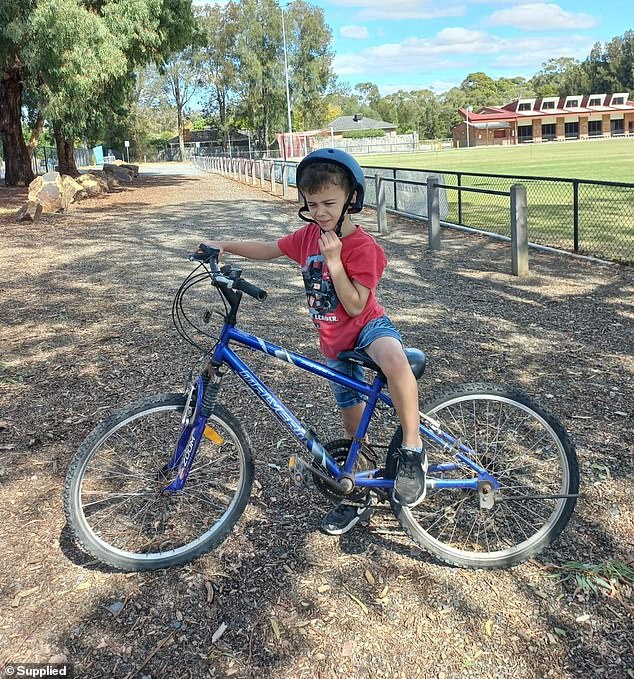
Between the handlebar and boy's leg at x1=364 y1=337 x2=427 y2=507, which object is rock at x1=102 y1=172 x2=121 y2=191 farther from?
boy's leg at x1=364 y1=337 x2=427 y2=507

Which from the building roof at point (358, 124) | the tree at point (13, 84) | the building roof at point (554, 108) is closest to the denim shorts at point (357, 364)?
the tree at point (13, 84)

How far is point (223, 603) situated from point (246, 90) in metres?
78.2

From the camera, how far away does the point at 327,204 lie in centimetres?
263

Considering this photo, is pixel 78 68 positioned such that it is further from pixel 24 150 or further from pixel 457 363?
pixel 457 363

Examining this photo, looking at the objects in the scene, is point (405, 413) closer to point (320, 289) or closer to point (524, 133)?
point (320, 289)

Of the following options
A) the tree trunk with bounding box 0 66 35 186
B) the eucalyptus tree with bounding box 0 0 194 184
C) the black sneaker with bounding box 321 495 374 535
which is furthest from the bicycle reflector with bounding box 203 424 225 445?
the tree trunk with bounding box 0 66 35 186

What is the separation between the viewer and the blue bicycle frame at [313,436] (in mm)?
2748

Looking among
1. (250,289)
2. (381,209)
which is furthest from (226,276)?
(381,209)

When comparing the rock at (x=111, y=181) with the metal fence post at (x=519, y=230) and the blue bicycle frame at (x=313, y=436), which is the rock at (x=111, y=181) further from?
the blue bicycle frame at (x=313, y=436)

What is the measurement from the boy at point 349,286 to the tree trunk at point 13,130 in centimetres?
2062

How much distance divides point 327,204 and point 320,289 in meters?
0.34

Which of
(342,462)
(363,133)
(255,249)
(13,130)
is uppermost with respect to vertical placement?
(363,133)

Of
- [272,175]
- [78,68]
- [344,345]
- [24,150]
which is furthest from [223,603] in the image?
[24,150]

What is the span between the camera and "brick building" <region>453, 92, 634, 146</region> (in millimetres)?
87812
